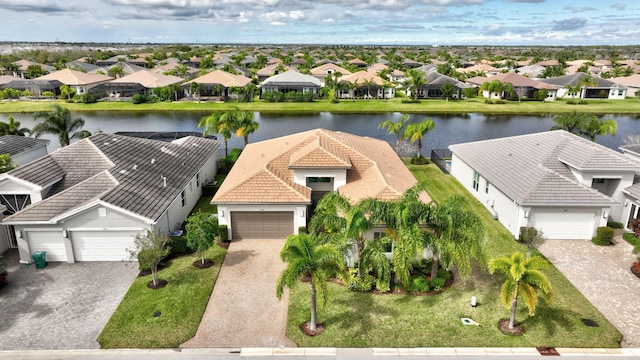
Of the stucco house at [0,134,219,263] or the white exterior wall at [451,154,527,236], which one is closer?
the stucco house at [0,134,219,263]

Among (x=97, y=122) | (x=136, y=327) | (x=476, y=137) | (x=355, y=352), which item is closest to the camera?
(x=355, y=352)

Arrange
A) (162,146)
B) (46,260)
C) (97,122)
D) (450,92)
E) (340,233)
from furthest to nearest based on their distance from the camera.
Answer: (450,92) < (97,122) < (162,146) < (46,260) < (340,233)

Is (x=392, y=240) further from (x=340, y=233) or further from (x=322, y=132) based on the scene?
(x=322, y=132)

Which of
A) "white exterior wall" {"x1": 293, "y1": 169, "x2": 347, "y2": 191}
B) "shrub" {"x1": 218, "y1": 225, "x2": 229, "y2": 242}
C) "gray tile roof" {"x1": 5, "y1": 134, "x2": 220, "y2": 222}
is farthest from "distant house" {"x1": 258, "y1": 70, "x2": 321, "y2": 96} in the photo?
"shrub" {"x1": 218, "y1": 225, "x2": 229, "y2": 242}

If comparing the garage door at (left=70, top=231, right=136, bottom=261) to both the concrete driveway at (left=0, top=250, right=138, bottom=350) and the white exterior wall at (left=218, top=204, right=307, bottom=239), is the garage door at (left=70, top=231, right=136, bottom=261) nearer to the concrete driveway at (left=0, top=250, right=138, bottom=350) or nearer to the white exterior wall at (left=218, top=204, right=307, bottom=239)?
the concrete driveway at (left=0, top=250, right=138, bottom=350)

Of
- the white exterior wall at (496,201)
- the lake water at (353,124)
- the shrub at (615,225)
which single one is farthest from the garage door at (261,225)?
the lake water at (353,124)

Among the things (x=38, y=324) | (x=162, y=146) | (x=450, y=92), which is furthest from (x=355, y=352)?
(x=450, y=92)

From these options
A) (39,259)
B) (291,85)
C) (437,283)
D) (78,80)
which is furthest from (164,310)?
(78,80)
